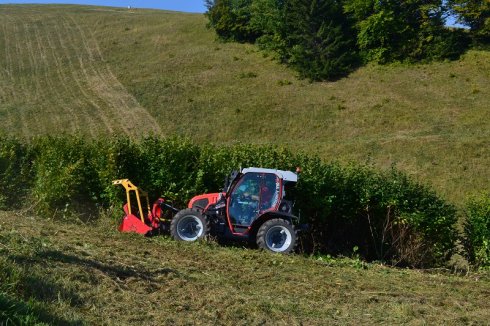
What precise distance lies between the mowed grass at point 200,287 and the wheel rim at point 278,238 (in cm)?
67

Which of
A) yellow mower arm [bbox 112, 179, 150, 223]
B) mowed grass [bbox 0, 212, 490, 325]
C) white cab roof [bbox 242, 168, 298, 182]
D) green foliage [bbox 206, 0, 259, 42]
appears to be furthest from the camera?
green foliage [bbox 206, 0, 259, 42]

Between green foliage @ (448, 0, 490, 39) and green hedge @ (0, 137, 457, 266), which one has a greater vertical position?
green foliage @ (448, 0, 490, 39)

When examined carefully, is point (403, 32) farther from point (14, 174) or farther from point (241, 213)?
point (241, 213)

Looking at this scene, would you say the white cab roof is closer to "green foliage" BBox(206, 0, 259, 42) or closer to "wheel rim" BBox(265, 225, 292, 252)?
"wheel rim" BBox(265, 225, 292, 252)

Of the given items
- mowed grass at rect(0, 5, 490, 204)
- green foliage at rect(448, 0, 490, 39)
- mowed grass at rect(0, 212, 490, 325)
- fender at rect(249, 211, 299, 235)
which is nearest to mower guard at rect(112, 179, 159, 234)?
mowed grass at rect(0, 212, 490, 325)

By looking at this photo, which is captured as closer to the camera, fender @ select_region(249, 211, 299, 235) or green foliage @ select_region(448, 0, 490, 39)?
fender @ select_region(249, 211, 299, 235)

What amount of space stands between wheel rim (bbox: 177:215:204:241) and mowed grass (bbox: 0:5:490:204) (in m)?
15.4

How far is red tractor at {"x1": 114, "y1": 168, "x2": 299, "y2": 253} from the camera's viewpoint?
36.7 feet

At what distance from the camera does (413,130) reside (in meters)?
34.4

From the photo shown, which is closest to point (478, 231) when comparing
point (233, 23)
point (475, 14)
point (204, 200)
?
point (204, 200)

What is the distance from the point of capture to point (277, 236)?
36.4 feet

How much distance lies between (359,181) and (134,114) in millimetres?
27479

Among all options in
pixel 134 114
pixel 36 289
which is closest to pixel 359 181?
pixel 36 289

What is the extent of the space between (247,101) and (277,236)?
1197 inches
